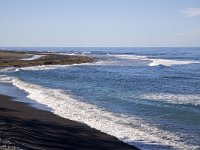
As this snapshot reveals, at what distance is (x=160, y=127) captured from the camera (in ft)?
55.5

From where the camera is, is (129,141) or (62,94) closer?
(129,141)

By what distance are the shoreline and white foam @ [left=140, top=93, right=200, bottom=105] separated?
335 inches

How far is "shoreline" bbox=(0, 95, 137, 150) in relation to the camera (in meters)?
12.6

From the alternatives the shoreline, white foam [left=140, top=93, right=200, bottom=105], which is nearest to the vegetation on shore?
white foam [left=140, top=93, right=200, bottom=105]

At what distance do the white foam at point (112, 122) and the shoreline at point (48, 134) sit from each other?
70cm

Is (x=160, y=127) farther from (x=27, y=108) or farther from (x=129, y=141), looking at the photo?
(x=27, y=108)

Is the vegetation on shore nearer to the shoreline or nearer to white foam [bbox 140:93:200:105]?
white foam [bbox 140:93:200:105]

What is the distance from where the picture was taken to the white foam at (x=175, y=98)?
23764 mm

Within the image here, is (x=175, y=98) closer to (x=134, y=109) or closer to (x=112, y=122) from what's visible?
(x=134, y=109)

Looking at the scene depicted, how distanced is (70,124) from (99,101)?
25.4 feet

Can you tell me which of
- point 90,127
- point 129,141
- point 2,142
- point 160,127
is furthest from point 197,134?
point 2,142

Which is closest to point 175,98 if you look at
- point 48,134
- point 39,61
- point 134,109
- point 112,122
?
point 134,109

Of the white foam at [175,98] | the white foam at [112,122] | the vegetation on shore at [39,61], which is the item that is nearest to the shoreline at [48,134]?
the white foam at [112,122]

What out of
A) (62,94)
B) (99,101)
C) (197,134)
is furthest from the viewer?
(62,94)
